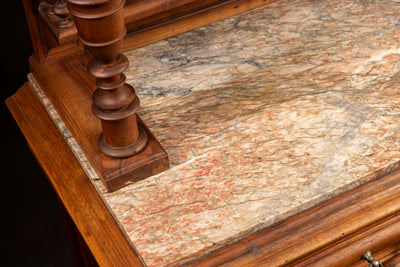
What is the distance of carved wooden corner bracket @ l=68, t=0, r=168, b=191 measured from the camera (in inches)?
38.9

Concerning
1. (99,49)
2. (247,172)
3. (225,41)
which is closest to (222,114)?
(247,172)

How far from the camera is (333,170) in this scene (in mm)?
1216

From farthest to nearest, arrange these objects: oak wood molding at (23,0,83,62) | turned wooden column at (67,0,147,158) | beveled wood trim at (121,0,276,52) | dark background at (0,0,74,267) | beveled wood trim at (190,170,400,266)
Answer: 1. dark background at (0,0,74,267)
2. beveled wood trim at (121,0,276,52)
3. oak wood molding at (23,0,83,62)
4. beveled wood trim at (190,170,400,266)
5. turned wooden column at (67,0,147,158)

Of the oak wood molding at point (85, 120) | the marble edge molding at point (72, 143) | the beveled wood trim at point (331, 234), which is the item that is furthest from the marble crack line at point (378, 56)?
the marble edge molding at point (72, 143)

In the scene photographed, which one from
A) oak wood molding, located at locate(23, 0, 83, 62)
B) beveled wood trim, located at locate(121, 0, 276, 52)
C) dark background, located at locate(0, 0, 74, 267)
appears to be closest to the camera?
oak wood molding, located at locate(23, 0, 83, 62)

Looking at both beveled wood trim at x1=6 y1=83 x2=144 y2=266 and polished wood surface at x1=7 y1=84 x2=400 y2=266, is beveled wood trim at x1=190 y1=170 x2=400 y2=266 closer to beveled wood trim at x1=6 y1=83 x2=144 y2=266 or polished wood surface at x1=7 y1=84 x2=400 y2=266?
polished wood surface at x1=7 y1=84 x2=400 y2=266

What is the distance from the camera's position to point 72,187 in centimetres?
128

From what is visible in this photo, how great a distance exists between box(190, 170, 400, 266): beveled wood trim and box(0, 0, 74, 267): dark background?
145 centimetres

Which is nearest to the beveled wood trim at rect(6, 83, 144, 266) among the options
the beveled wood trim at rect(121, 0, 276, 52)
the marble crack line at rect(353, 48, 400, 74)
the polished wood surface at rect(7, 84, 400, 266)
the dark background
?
the polished wood surface at rect(7, 84, 400, 266)

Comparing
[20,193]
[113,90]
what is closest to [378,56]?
[113,90]

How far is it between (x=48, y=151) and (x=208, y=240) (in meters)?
0.48

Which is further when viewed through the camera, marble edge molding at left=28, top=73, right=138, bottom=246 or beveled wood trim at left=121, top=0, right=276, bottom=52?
beveled wood trim at left=121, top=0, right=276, bottom=52

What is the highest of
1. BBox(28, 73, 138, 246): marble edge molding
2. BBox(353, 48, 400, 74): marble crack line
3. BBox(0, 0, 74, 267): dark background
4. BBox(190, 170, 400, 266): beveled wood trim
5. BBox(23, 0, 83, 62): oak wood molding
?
BBox(23, 0, 83, 62): oak wood molding

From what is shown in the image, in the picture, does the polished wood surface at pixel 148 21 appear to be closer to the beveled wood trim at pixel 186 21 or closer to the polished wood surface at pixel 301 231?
the beveled wood trim at pixel 186 21
